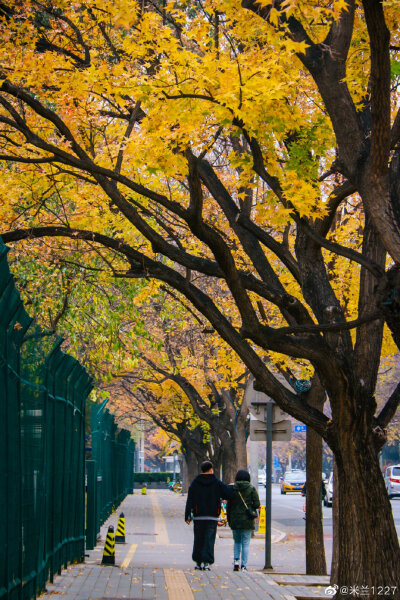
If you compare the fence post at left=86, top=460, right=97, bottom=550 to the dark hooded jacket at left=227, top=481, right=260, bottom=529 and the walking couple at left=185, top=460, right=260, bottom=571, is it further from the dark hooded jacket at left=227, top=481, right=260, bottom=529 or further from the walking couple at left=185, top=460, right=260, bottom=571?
the dark hooded jacket at left=227, top=481, right=260, bottom=529

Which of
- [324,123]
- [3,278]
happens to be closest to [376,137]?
[324,123]

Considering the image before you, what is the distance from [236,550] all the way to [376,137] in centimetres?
791

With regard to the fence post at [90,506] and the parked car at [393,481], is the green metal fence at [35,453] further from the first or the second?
the parked car at [393,481]

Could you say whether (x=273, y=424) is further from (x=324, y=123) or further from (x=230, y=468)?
(x=230, y=468)

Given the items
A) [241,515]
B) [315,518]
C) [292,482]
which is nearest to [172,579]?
[241,515]

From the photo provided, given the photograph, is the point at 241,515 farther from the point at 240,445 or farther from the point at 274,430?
the point at 240,445

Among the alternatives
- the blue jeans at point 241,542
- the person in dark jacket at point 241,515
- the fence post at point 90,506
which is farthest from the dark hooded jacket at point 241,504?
the fence post at point 90,506

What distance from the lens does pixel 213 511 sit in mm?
13289

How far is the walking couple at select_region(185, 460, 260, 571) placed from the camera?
13203 millimetres

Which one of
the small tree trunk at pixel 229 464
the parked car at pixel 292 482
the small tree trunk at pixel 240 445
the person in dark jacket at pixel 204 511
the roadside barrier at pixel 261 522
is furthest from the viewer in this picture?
the parked car at pixel 292 482

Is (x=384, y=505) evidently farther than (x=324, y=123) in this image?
No

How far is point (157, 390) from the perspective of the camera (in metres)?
37.2

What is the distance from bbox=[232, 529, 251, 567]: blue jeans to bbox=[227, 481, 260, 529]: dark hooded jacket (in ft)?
0.37

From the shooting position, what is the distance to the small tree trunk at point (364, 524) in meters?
8.98
